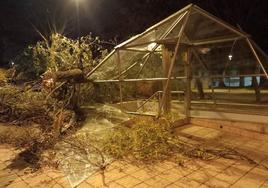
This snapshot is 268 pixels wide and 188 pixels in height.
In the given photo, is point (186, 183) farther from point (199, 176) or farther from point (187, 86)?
point (187, 86)

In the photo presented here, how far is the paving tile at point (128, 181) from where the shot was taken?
156 inches

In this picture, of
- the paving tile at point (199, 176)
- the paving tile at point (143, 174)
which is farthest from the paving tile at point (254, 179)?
the paving tile at point (143, 174)

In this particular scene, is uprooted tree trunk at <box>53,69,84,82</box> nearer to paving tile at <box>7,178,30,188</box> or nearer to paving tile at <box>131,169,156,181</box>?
paving tile at <box>7,178,30,188</box>

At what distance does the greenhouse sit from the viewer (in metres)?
6.79

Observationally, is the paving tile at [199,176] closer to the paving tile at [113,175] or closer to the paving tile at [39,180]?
the paving tile at [113,175]

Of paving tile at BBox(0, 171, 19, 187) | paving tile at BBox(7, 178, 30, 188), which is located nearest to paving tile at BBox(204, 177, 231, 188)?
paving tile at BBox(7, 178, 30, 188)

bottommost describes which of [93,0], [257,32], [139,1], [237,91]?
[237,91]

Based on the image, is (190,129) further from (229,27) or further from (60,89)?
(60,89)

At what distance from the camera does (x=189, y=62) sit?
761 cm

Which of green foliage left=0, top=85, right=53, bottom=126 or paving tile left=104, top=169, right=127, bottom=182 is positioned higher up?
green foliage left=0, top=85, right=53, bottom=126

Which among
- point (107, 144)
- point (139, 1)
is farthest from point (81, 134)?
point (139, 1)

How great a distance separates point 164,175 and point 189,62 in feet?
13.6

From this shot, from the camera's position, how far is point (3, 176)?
14.7 ft

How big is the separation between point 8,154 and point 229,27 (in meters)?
5.77
